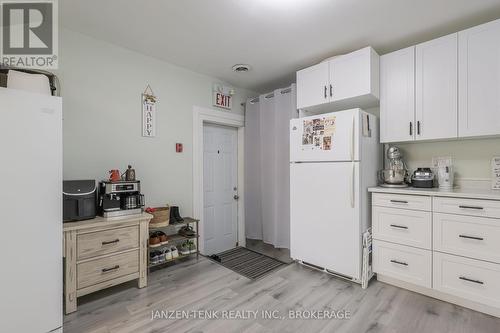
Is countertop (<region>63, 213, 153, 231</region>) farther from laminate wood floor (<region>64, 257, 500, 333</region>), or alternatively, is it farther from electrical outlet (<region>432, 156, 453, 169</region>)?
electrical outlet (<region>432, 156, 453, 169</region>)

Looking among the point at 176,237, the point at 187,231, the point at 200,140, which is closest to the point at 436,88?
the point at 200,140

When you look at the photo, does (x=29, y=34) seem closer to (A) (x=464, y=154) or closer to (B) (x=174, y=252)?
(B) (x=174, y=252)

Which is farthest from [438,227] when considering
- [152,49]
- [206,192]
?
[152,49]

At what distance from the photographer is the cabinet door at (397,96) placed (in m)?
2.27

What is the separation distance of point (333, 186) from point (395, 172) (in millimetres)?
664

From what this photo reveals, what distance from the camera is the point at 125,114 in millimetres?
2531

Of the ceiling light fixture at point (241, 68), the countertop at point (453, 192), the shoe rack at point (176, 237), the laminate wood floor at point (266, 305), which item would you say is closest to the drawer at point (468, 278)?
the laminate wood floor at point (266, 305)

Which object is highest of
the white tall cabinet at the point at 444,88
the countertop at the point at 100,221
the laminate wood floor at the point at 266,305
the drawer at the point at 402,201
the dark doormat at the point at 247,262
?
the white tall cabinet at the point at 444,88

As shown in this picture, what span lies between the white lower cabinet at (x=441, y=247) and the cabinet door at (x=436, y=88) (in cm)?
66

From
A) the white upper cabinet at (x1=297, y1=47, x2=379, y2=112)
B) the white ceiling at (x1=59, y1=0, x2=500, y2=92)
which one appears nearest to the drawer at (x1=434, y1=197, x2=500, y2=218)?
the white upper cabinet at (x1=297, y1=47, x2=379, y2=112)

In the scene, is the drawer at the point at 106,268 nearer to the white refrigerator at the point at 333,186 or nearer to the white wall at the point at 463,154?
the white refrigerator at the point at 333,186

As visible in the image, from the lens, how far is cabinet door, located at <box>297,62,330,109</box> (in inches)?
102

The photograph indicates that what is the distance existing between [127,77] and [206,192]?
5.83 feet

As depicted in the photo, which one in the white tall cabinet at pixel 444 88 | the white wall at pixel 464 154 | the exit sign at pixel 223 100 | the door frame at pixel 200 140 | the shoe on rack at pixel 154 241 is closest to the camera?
the white tall cabinet at pixel 444 88
